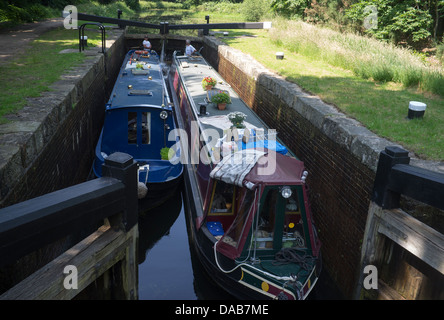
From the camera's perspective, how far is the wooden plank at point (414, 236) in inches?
150

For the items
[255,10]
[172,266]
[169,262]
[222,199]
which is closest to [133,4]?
[255,10]

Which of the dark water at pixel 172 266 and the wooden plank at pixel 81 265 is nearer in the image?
the wooden plank at pixel 81 265

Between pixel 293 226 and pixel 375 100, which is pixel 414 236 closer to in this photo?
pixel 293 226

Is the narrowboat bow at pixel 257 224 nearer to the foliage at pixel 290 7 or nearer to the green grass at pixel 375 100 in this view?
the green grass at pixel 375 100

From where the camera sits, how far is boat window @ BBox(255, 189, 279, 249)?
5785 millimetres

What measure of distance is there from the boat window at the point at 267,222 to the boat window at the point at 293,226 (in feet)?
0.70

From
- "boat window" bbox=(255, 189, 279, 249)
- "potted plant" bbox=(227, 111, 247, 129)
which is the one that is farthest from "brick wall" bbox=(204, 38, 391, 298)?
"potted plant" bbox=(227, 111, 247, 129)

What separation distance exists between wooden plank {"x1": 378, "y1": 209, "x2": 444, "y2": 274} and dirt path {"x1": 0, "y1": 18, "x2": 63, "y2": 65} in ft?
32.7

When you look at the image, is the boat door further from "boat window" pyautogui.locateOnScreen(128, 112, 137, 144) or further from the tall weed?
the tall weed

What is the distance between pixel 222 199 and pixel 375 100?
13.9 feet

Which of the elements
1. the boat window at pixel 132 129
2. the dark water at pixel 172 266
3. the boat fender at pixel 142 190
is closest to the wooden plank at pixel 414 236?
the dark water at pixel 172 266

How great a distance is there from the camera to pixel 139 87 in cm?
1098

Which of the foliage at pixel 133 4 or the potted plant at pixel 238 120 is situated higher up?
the foliage at pixel 133 4

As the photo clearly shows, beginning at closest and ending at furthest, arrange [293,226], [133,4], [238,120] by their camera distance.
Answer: [293,226] < [238,120] < [133,4]
